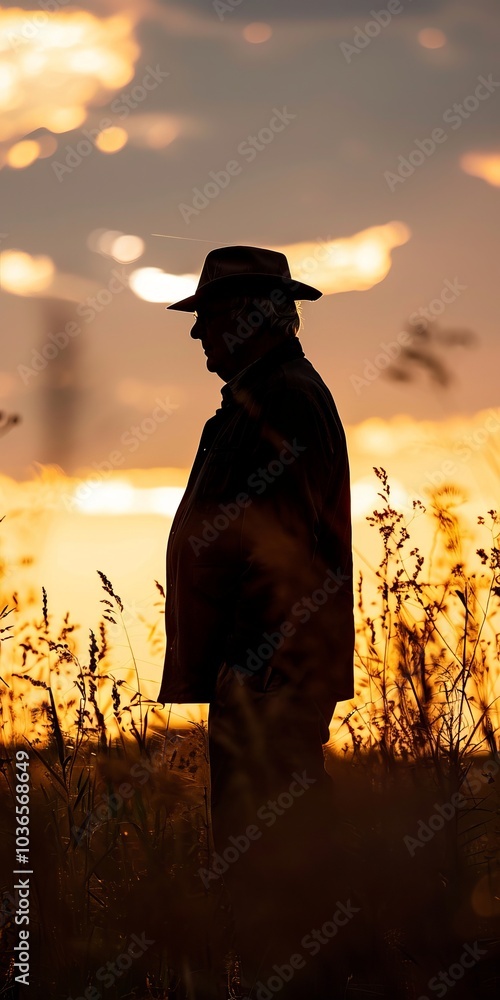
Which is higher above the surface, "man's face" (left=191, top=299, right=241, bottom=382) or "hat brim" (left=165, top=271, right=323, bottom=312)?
"hat brim" (left=165, top=271, right=323, bottom=312)

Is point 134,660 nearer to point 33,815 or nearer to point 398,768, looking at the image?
point 33,815

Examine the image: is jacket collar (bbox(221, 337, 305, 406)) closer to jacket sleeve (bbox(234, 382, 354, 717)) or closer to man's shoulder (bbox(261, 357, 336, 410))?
man's shoulder (bbox(261, 357, 336, 410))

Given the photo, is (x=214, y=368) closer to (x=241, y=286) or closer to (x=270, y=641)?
(x=241, y=286)

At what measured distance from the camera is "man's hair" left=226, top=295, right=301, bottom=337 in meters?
3.19

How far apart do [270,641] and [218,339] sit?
1.00 metres

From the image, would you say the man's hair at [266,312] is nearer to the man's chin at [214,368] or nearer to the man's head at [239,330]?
the man's head at [239,330]

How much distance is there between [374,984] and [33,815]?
4.08 feet

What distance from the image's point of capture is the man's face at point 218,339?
3.21 metres

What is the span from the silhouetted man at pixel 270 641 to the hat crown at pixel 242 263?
0.12 meters

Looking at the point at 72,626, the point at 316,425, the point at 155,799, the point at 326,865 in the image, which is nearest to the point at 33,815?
the point at 155,799

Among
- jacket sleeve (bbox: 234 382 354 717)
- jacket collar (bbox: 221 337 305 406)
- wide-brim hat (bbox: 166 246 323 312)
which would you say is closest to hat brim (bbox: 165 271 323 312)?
wide-brim hat (bbox: 166 246 323 312)

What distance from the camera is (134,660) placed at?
12.1ft

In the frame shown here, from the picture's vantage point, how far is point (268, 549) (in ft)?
9.31

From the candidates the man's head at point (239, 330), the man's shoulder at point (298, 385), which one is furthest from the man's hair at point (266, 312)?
the man's shoulder at point (298, 385)
